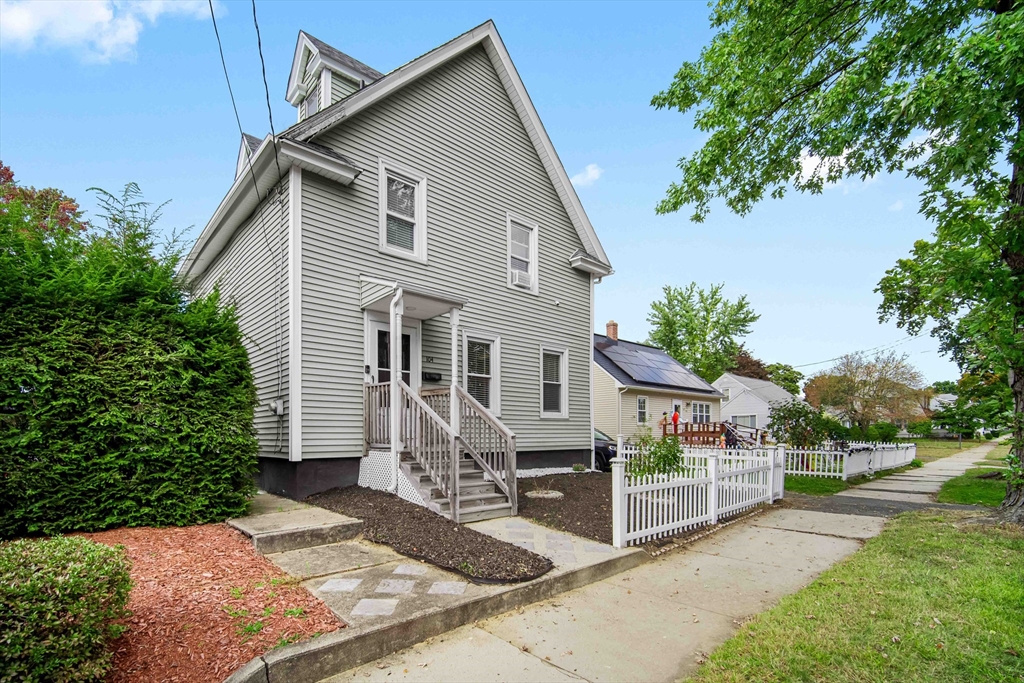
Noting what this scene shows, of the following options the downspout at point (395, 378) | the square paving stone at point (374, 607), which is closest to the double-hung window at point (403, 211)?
the downspout at point (395, 378)

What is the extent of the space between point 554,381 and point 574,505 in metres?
4.47

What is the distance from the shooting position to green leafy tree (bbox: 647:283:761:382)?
4366cm

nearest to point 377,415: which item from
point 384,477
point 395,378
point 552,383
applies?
point 395,378

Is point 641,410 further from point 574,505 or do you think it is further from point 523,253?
point 574,505

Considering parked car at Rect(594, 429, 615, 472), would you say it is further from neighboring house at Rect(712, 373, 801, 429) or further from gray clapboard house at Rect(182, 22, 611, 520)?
neighboring house at Rect(712, 373, 801, 429)

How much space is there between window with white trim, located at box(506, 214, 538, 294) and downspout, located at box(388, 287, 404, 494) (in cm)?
389

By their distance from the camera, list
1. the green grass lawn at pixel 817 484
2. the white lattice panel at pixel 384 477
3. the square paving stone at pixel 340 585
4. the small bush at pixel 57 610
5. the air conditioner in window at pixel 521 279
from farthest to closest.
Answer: the green grass lawn at pixel 817 484, the air conditioner in window at pixel 521 279, the white lattice panel at pixel 384 477, the square paving stone at pixel 340 585, the small bush at pixel 57 610

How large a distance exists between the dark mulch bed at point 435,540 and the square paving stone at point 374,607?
2.98 ft

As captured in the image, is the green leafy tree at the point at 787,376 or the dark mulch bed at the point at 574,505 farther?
the green leafy tree at the point at 787,376

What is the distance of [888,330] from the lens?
116 ft

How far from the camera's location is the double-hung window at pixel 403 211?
31.1ft

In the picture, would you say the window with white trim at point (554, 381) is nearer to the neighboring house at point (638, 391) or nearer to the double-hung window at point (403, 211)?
the double-hung window at point (403, 211)

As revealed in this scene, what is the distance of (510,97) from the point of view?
12055 millimetres

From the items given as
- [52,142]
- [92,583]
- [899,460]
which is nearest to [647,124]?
[92,583]
